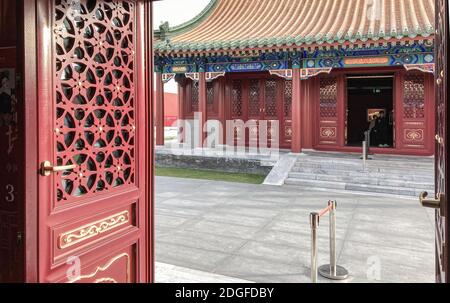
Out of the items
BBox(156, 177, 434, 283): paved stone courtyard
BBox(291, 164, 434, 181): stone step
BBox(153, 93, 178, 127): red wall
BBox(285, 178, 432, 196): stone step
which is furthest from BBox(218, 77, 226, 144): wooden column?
BBox(153, 93, 178, 127): red wall

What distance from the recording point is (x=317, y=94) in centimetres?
1284

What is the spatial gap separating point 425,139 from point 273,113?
463 cm

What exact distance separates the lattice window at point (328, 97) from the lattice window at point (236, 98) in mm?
2769

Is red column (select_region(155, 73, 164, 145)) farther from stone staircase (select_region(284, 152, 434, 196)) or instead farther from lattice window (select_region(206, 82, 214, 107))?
stone staircase (select_region(284, 152, 434, 196))

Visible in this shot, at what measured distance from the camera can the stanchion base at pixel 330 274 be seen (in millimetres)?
4164

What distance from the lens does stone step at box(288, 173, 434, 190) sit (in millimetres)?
8930

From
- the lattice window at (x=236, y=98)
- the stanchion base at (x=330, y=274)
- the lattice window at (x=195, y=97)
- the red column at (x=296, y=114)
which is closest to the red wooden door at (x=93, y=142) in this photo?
the stanchion base at (x=330, y=274)

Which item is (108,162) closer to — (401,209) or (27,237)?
(27,237)

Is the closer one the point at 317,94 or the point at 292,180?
the point at 292,180

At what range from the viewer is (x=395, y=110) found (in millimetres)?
11984

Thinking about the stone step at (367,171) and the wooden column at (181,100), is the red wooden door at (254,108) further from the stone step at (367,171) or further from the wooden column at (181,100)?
the stone step at (367,171)

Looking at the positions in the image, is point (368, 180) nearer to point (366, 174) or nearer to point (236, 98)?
point (366, 174)

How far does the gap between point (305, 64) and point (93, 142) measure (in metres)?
10.4

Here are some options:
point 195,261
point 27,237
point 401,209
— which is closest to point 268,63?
point 401,209
